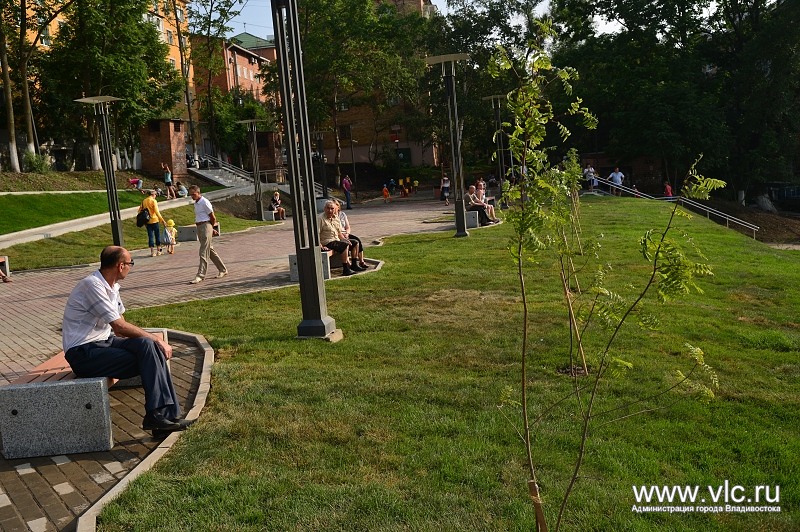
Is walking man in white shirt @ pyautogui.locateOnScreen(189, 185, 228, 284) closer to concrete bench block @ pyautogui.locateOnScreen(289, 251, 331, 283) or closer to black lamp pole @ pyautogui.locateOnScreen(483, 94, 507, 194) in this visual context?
concrete bench block @ pyautogui.locateOnScreen(289, 251, 331, 283)

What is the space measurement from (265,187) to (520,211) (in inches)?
1456

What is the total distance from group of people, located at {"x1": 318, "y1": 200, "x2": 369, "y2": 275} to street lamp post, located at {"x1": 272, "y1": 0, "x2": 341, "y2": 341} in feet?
14.8

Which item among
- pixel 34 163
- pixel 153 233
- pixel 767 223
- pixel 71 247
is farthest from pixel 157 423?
pixel 767 223

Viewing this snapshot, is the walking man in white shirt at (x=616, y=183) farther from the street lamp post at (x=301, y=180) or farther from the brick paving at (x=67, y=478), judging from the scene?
the brick paving at (x=67, y=478)

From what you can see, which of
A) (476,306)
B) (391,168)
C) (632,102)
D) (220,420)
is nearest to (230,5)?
(391,168)

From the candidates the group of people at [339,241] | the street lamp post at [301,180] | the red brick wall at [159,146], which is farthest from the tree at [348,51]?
the street lamp post at [301,180]

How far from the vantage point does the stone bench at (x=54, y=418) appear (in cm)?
536

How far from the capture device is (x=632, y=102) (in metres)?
41.4

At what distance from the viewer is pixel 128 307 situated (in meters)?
11.4

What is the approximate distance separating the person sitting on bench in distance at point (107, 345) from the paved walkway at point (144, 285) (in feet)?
7.05

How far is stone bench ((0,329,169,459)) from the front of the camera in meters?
5.36

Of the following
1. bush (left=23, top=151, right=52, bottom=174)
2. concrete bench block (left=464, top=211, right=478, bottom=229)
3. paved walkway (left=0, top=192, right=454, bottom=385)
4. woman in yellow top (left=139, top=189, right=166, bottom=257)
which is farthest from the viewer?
bush (left=23, top=151, right=52, bottom=174)

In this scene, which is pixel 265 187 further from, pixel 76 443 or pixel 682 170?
pixel 76 443

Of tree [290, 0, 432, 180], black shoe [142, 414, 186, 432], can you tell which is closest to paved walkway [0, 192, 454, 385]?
black shoe [142, 414, 186, 432]
